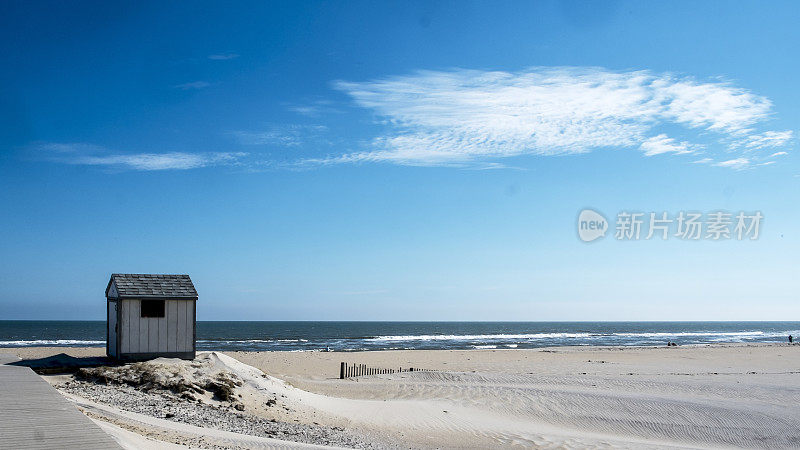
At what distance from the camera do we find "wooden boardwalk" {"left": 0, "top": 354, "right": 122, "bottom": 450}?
6.24 meters

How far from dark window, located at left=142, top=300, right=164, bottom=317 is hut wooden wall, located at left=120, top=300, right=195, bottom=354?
4.1 inches

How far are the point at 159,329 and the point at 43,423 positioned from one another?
43.6 feet

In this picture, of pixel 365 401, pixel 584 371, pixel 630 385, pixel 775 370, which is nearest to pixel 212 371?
pixel 365 401

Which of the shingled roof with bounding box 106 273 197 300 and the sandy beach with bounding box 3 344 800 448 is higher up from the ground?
the shingled roof with bounding box 106 273 197 300

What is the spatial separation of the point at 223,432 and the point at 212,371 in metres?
5.69

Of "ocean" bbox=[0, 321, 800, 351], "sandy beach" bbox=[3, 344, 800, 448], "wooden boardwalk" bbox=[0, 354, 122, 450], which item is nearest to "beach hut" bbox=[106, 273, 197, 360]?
"sandy beach" bbox=[3, 344, 800, 448]

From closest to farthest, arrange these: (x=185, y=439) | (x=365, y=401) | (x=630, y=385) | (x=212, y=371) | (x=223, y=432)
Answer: (x=185, y=439)
(x=223, y=432)
(x=212, y=371)
(x=365, y=401)
(x=630, y=385)

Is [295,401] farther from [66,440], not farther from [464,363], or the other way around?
[464,363]

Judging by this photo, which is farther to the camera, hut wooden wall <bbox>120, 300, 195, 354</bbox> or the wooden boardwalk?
hut wooden wall <bbox>120, 300, 195, 354</bbox>

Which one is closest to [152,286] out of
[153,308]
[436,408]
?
[153,308]

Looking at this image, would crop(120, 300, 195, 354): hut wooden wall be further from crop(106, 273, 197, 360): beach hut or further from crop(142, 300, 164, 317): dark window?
crop(142, 300, 164, 317): dark window

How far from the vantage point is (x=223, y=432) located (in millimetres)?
12273

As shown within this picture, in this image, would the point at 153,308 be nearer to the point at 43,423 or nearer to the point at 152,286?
the point at 152,286

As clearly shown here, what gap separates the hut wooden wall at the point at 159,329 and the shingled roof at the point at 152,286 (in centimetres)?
26
